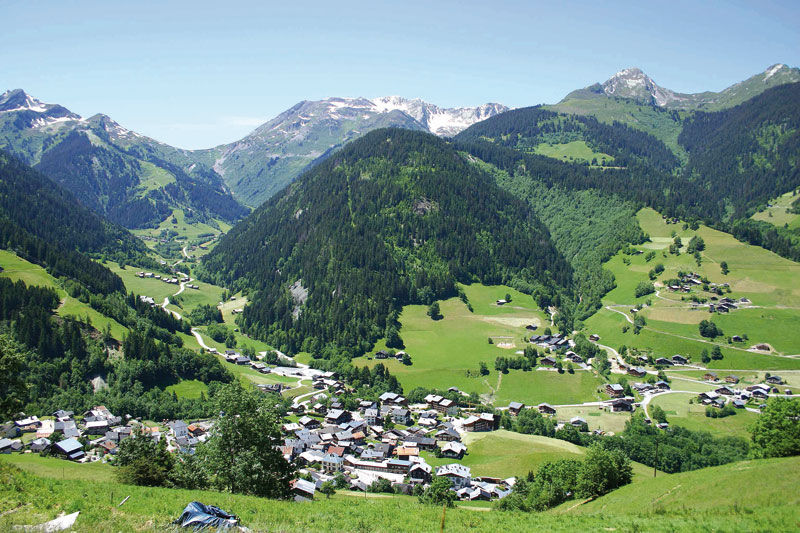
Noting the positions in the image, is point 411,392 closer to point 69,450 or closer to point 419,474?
point 419,474

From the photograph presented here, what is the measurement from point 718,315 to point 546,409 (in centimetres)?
6840

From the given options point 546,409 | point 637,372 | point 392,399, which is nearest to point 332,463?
point 392,399

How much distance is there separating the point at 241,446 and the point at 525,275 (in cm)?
17117

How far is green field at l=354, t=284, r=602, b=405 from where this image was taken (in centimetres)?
11656

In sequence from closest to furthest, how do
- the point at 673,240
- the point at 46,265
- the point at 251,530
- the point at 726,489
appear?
the point at 251,530, the point at 726,489, the point at 46,265, the point at 673,240

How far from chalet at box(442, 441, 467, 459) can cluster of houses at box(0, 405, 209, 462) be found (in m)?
41.1

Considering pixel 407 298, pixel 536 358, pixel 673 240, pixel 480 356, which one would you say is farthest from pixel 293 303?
pixel 673 240

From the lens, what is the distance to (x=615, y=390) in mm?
111000

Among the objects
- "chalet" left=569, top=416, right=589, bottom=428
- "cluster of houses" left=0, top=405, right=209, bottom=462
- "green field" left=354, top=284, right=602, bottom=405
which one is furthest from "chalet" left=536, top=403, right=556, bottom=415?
"cluster of houses" left=0, top=405, right=209, bottom=462

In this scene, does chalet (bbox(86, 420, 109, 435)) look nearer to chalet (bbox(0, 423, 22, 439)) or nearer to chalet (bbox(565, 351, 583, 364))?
chalet (bbox(0, 423, 22, 439))

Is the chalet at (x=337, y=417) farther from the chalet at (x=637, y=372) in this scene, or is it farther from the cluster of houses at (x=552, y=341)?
the chalet at (x=637, y=372)

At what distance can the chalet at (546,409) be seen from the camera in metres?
104

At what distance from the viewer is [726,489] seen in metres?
31.3

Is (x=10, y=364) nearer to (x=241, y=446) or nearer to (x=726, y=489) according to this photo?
(x=241, y=446)
